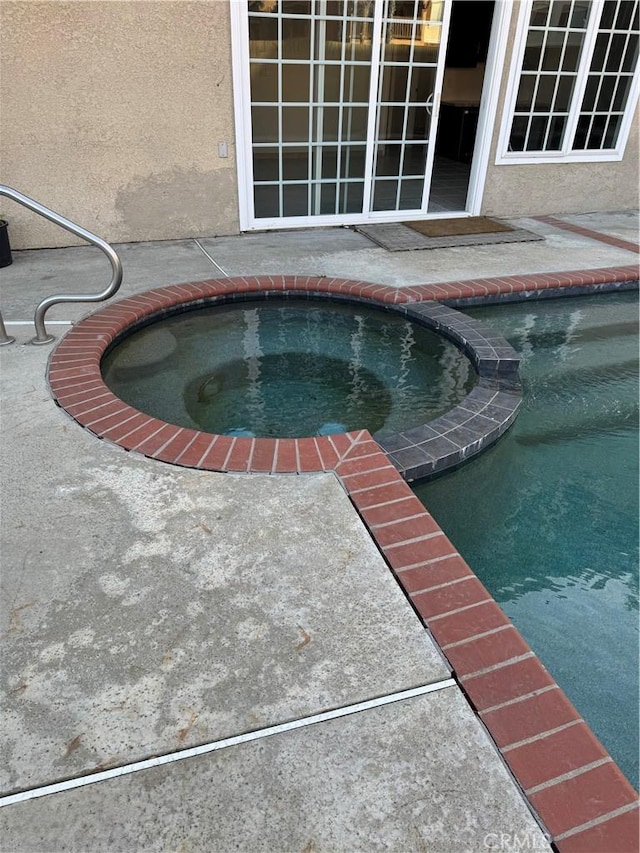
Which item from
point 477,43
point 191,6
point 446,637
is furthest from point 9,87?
point 477,43

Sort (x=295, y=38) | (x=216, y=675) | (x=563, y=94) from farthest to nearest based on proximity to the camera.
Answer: (x=563, y=94), (x=295, y=38), (x=216, y=675)

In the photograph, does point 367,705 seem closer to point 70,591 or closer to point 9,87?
point 70,591

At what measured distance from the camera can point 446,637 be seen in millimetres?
1540

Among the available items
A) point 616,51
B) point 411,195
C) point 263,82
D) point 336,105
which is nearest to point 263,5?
point 263,82

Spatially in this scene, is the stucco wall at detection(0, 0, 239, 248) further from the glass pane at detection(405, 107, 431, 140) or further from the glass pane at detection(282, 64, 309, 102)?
the glass pane at detection(405, 107, 431, 140)

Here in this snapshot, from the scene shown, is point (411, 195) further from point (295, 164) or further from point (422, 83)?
point (295, 164)

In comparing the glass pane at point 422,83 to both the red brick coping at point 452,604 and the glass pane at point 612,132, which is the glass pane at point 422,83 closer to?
the glass pane at point 612,132

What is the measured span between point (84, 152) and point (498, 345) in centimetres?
395

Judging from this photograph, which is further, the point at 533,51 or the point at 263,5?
the point at 533,51

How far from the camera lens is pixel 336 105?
18.2 feet

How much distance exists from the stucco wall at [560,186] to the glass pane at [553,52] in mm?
608

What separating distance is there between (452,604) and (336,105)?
5380mm

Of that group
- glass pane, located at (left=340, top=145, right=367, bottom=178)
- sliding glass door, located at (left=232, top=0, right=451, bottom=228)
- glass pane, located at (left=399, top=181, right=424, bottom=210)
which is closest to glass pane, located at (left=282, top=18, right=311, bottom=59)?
sliding glass door, located at (left=232, top=0, right=451, bottom=228)

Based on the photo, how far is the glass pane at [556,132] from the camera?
644 cm
